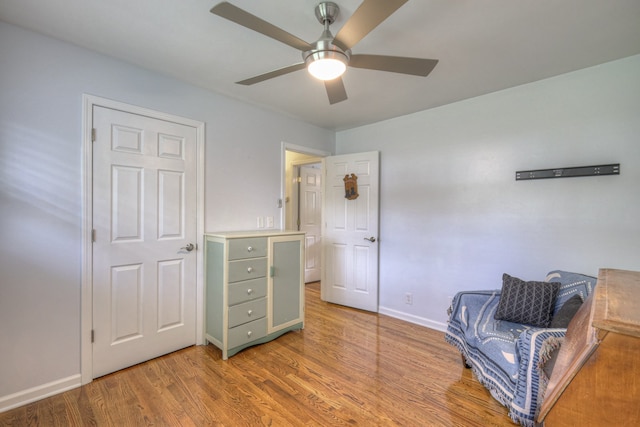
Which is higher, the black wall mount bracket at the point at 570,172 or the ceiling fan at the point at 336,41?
the ceiling fan at the point at 336,41

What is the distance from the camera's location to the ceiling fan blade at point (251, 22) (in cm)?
115

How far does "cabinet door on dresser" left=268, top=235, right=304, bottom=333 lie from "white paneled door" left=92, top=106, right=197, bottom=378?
2.36ft

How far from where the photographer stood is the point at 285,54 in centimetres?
202

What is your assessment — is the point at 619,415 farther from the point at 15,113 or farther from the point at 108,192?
the point at 15,113

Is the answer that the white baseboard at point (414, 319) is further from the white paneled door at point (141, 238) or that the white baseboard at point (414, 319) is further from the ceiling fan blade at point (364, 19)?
the ceiling fan blade at point (364, 19)

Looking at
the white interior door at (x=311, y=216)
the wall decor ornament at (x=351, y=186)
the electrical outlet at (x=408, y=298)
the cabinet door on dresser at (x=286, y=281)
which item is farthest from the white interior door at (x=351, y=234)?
the white interior door at (x=311, y=216)

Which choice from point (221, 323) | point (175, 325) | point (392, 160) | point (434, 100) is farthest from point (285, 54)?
point (175, 325)

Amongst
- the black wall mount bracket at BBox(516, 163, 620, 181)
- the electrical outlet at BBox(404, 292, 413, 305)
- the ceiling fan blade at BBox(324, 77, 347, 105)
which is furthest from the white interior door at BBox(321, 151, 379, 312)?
the ceiling fan blade at BBox(324, 77, 347, 105)

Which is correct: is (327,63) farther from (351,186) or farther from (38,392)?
(38,392)

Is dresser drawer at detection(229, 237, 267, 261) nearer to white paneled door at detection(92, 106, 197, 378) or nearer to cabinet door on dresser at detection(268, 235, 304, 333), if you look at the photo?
cabinet door on dresser at detection(268, 235, 304, 333)

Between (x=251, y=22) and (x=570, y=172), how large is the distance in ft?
8.39

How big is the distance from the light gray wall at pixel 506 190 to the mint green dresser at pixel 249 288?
1.27 m

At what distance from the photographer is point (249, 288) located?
251cm

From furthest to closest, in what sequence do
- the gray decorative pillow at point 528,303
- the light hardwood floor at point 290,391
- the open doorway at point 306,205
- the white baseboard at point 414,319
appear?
1. the open doorway at point 306,205
2. the white baseboard at point 414,319
3. the gray decorative pillow at point 528,303
4. the light hardwood floor at point 290,391
